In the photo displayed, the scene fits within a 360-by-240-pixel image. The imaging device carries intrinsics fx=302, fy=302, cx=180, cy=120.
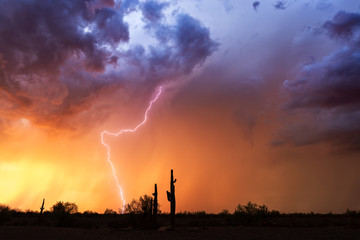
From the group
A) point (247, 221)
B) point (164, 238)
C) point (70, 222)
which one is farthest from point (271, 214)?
point (164, 238)

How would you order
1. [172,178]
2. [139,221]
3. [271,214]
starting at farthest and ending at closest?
[271,214], [139,221], [172,178]

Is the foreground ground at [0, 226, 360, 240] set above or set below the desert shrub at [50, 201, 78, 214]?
below

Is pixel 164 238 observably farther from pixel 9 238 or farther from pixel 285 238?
pixel 9 238

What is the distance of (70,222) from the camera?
1527 inches

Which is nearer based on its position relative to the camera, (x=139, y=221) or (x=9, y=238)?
(x=9, y=238)

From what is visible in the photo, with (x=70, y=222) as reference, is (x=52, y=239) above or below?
below

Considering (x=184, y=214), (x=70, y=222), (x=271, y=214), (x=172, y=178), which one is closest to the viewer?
(x=172, y=178)

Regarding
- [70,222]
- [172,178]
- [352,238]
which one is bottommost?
[352,238]

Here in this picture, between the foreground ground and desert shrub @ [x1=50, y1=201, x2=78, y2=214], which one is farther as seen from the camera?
desert shrub @ [x1=50, y1=201, x2=78, y2=214]

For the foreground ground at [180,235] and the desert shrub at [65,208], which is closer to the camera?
the foreground ground at [180,235]

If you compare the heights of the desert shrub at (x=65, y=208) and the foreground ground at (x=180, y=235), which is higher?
the desert shrub at (x=65, y=208)

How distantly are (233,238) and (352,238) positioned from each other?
8525 millimetres

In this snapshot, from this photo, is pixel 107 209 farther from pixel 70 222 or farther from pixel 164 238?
pixel 164 238

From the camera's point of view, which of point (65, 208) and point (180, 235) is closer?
point (180, 235)
